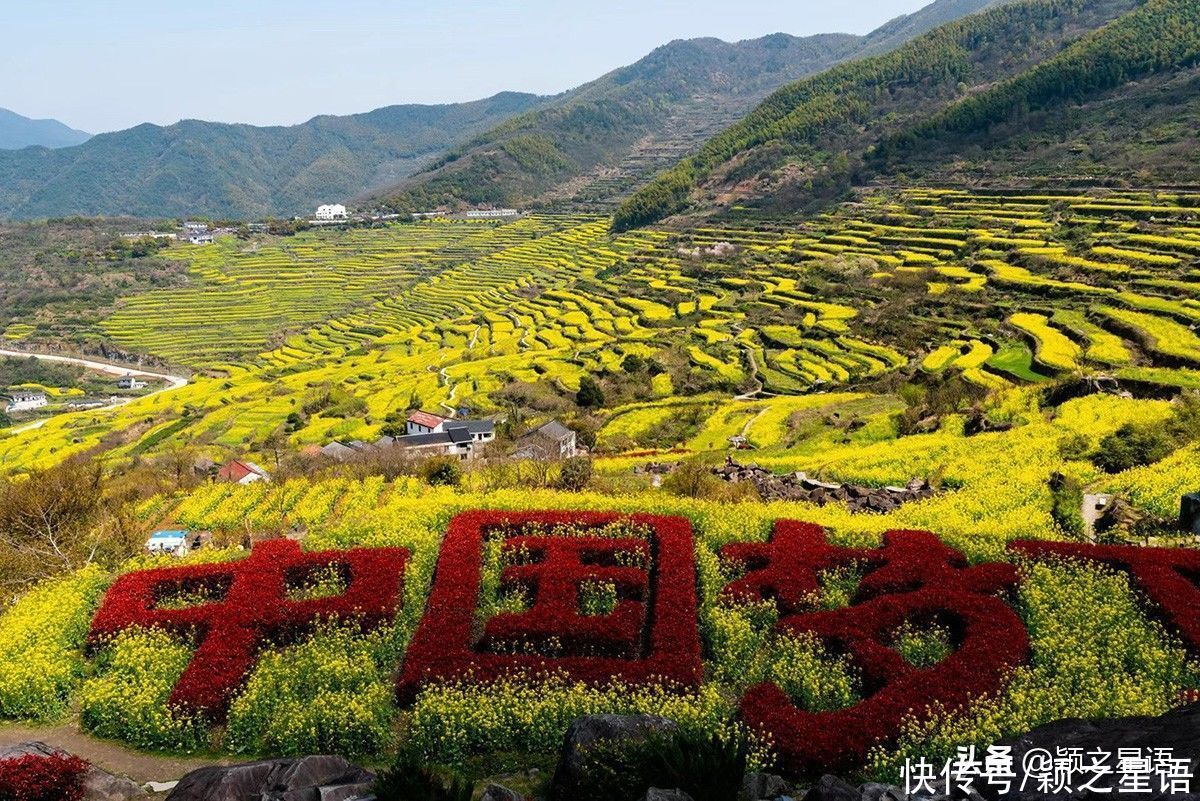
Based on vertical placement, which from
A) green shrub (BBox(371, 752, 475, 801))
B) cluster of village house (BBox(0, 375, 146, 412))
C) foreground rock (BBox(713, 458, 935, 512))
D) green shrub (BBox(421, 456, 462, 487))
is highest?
green shrub (BBox(371, 752, 475, 801))

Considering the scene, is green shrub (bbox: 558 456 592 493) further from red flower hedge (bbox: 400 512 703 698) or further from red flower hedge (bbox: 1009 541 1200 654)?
red flower hedge (bbox: 1009 541 1200 654)

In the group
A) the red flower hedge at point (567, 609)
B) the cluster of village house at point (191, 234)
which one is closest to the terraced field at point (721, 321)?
the red flower hedge at point (567, 609)

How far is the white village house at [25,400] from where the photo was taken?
9444 cm

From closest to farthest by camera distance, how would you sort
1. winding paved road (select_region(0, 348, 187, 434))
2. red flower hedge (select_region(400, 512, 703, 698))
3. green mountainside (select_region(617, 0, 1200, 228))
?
red flower hedge (select_region(400, 512, 703, 698)), green mountainside (select_region(617, 0, 1200, 228)), winding paved road (select_region(0, 348, 187, 434))

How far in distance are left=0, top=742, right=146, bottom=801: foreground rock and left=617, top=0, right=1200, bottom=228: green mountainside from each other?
298ft

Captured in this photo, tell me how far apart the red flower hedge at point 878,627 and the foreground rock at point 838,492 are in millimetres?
4653

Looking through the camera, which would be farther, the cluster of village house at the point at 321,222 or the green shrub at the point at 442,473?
the cluster of village house at the point at 321,222

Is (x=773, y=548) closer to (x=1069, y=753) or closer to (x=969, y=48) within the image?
(x=1069, y=753)

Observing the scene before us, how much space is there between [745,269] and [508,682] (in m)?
78.4

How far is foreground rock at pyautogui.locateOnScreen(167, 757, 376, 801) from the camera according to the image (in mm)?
9773

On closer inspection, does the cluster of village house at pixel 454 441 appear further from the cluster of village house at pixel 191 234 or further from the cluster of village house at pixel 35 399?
the cluster of village house at pixel 191 234

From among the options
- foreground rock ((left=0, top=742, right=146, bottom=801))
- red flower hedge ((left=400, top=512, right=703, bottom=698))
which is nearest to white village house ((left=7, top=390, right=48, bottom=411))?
red flower hedge ((left=400, top=512, right=703, bottom=698))

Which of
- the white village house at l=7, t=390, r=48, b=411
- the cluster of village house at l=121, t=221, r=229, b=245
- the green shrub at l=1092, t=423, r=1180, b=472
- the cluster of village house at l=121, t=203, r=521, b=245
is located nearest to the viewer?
the green shrub at l=1092, t=423, r=1180, b=472

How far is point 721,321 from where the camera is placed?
222ft
